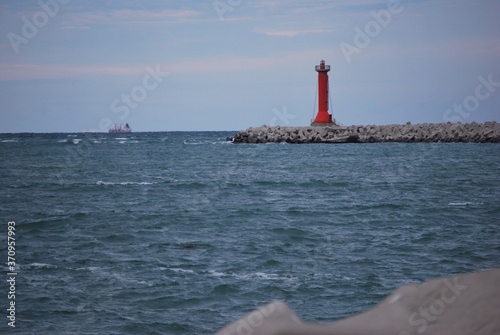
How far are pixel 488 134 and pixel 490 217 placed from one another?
47.9 m

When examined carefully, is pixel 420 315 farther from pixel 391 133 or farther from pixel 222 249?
pixel 391 133

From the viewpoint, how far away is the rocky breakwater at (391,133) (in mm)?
62056

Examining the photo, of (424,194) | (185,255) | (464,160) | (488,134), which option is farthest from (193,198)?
(488,134)

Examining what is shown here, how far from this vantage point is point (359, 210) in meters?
18.2

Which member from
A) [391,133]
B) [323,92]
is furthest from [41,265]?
[391,133]

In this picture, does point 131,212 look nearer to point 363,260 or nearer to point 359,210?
point 359,210

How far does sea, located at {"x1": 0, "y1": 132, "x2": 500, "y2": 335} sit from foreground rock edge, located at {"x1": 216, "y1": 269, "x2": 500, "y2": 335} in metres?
5.58

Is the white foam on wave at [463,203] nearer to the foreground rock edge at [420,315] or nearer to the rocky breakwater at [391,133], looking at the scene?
the foreground rock edge at [420,315]

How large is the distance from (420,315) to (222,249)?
32.7 ft

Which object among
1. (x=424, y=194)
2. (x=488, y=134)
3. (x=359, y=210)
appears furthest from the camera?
(x=488, y=134)

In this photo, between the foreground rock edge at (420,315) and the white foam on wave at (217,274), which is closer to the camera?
the foreground rock edge at (420,315)

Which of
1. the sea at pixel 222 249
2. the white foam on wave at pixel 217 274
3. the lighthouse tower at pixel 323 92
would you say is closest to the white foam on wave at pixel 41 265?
the sea at pixel 222 249

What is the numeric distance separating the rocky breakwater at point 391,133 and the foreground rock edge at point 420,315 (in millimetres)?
61733

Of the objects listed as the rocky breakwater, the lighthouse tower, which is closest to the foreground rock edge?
the rocky breakwater
